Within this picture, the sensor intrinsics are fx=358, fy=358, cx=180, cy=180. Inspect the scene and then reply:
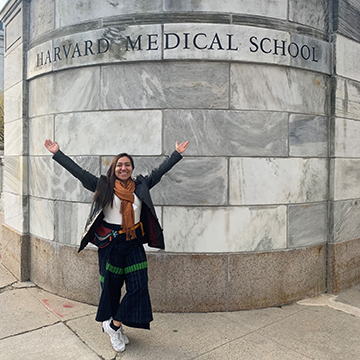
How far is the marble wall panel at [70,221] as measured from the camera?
4.70 m

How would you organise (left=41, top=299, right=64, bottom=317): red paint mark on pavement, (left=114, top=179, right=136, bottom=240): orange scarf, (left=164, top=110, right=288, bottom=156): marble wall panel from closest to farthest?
1. (left=114, top=179, right=136, bottom=240): orange scarf
2. (left=41, top=299, right=64, bottom=317): red paint mark on pavement
3. (left=164, top=110, right=288, bottom=156): marble wall panel

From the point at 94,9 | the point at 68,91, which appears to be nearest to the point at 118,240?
the point at 68,91

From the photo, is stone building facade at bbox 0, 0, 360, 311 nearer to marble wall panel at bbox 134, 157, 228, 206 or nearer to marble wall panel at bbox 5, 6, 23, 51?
marble wall panel at bbox 134, 157, 228, 206

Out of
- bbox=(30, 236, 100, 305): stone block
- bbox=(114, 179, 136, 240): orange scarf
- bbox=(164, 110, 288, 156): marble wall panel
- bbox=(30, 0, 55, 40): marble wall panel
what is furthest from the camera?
bbox=(30, 0, 55, 40): marble wall panel

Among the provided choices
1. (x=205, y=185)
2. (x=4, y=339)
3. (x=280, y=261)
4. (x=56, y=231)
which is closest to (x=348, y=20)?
(x=205, y=185)

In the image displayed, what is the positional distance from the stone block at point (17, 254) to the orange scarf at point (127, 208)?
2.78m

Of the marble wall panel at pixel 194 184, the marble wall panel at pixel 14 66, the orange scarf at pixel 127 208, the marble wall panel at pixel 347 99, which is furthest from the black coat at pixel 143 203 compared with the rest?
the marble wall panel at pixel 14 66

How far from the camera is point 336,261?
499 cm

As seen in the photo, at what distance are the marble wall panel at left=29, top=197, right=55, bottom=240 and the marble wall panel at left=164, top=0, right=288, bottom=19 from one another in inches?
121

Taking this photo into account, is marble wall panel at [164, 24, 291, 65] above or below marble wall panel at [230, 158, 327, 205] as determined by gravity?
above

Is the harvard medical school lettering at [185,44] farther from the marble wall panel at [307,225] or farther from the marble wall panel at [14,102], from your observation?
the marble wall panel at [307,225]

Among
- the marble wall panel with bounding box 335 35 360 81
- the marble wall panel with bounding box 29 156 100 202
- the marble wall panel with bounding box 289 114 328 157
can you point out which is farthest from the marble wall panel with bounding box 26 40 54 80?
the marble wall panel with bounding box 335 35 360 81

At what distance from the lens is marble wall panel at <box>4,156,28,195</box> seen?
5.46 meters

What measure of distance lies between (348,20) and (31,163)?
5118 millimetres
